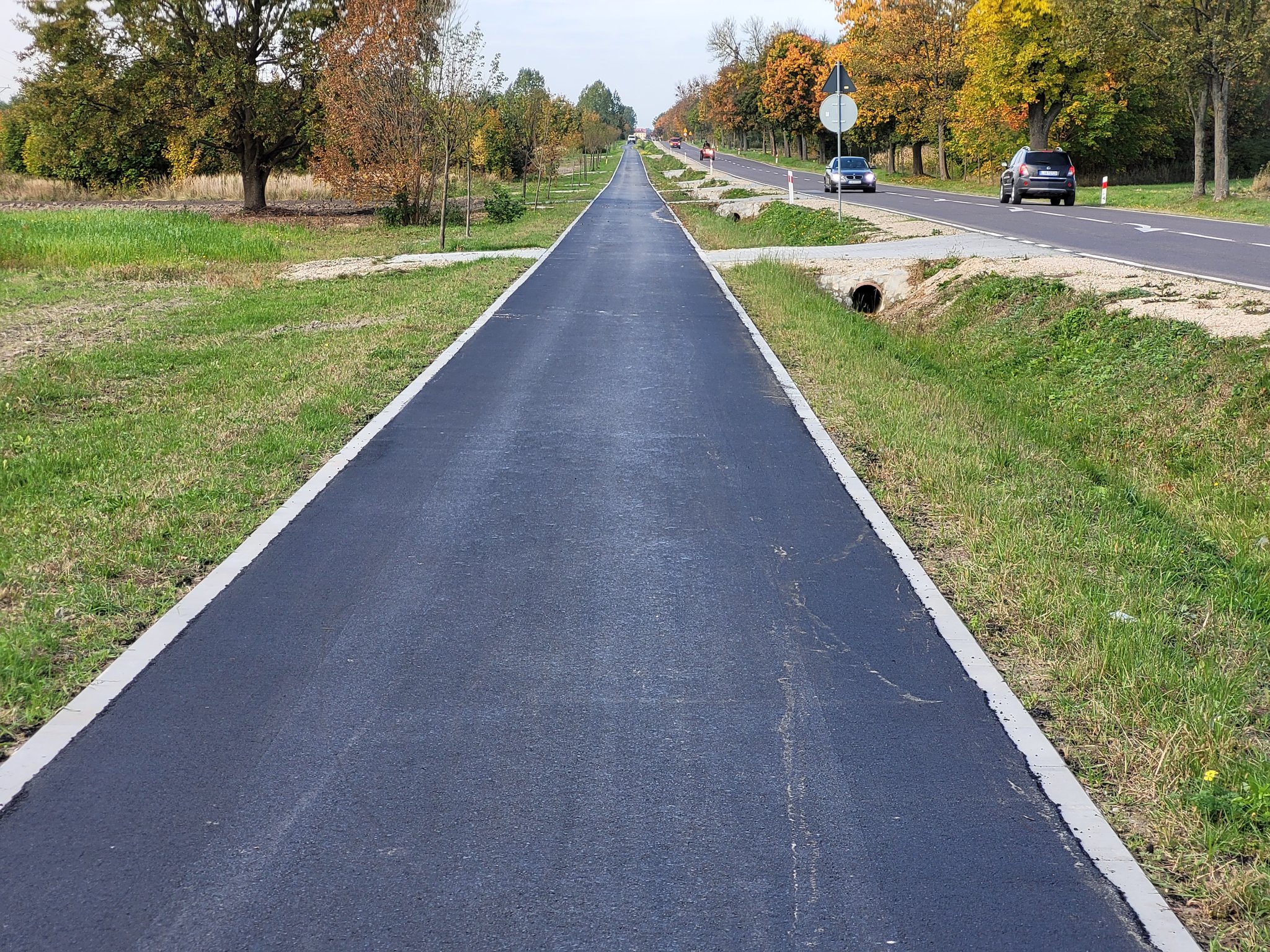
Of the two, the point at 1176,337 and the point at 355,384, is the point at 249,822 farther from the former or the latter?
the point at 1176,337

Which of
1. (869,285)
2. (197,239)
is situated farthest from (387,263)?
(869,285)

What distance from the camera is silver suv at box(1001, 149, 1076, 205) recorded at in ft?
111

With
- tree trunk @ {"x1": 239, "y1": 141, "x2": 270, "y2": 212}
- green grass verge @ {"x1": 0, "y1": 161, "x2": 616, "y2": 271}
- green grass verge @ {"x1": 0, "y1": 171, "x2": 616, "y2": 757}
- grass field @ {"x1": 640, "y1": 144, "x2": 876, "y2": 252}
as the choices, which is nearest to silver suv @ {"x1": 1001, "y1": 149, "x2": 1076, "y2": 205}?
grass field @ {"x1": 640, "y1": 144, "x2": 876, "y2": 252}

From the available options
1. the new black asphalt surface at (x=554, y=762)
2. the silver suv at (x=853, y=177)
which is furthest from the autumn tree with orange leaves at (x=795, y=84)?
the new black asphalt surface at (x=554, y=762)

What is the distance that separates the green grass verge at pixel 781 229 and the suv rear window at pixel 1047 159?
7248 mm

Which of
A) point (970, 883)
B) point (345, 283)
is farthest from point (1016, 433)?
point (345, 283)

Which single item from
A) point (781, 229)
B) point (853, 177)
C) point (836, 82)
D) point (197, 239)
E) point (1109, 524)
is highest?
point (853, 177)

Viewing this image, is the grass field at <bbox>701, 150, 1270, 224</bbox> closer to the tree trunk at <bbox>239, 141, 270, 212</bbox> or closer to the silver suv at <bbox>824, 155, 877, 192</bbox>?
the silver suv at <bbox>824, 155, 877, 192</bbox>

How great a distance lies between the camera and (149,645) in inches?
195

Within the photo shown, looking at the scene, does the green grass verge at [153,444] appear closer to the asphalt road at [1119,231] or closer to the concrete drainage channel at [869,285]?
the concrete drainage channel at [869,285]

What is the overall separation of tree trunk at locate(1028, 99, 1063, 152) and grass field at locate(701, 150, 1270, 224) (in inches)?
96.6

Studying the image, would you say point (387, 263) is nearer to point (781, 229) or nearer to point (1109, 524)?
point (781, 229)

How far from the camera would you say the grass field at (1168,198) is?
92.8 ft

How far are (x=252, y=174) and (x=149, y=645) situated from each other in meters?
36.9
